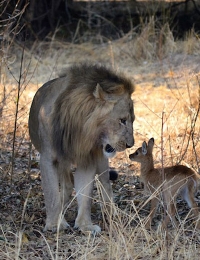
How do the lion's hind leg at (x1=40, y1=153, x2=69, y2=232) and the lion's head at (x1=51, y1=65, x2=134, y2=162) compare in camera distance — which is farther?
the lion's hind leg at (x1=40, y1=153, x2=69, y2=232)

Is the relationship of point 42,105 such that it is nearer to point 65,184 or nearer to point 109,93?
point 109,93

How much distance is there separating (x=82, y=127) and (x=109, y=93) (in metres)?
0.29

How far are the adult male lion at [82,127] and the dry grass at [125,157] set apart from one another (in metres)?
0.26

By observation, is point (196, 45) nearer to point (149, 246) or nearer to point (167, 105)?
point (167, 105)

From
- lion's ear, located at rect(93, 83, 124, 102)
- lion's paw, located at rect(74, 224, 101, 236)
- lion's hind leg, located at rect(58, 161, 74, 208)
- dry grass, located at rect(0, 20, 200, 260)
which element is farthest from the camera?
lion's hind leg, located at rect(58, 161, 74, 208)

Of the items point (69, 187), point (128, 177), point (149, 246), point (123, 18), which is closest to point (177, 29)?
point (123, 18)

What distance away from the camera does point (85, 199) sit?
5.28 metres

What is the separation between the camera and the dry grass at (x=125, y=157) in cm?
427

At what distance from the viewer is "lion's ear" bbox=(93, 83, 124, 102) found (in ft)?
16.1

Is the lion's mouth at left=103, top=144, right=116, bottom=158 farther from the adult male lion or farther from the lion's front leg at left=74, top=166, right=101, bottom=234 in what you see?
the lion's front leg at left=74, top=166, right=101, bottom=234

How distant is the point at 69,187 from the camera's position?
222 inches

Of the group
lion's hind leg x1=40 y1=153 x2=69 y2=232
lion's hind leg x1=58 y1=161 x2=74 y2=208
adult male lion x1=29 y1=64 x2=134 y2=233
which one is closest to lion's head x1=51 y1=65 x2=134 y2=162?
adult male lion x1=29 y1=64 x2=134 y2=233

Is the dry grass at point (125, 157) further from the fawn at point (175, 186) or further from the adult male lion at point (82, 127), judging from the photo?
the adult male lion at point (82, 127)

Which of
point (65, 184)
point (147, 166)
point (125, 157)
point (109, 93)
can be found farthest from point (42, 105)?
point (125, 157)
